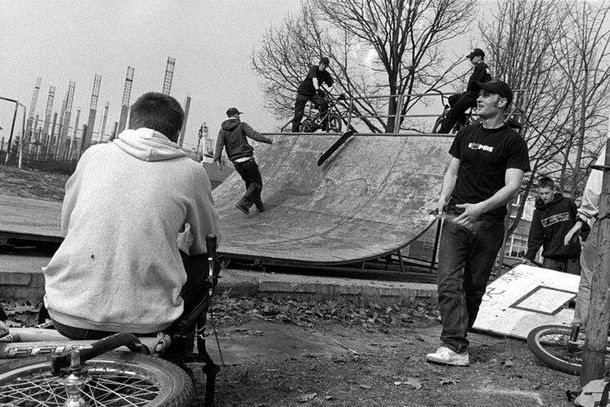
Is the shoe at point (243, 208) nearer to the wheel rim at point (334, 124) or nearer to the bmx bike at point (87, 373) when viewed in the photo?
the wheel rim at point (334, 124)

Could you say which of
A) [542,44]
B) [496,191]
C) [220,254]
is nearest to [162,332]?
[496,191]

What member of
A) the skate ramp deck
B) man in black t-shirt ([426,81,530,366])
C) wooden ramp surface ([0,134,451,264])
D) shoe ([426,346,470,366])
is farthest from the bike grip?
the skate ramp deck

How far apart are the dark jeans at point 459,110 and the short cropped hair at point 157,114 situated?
9555 mm

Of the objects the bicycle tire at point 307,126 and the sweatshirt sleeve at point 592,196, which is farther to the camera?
the bicycle tire at point 307,126

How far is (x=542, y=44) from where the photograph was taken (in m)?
19.8

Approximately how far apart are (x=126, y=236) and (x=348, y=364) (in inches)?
93.4

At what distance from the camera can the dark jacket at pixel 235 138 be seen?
11.2 meters

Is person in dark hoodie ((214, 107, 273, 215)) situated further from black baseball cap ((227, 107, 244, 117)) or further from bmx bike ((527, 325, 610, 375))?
bmx bike ((527, 325, 610, 375))

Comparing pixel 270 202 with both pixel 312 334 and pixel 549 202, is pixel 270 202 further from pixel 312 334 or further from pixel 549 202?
pixel 312 334

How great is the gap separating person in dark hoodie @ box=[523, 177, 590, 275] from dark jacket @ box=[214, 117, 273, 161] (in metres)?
5.03

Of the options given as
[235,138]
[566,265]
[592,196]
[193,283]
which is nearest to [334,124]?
[235,138]

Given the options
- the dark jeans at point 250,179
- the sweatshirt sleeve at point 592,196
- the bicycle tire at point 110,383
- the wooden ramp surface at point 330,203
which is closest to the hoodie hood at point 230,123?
the dark jeans at point 250,179

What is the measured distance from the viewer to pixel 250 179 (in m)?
11.2

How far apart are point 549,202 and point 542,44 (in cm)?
1386
